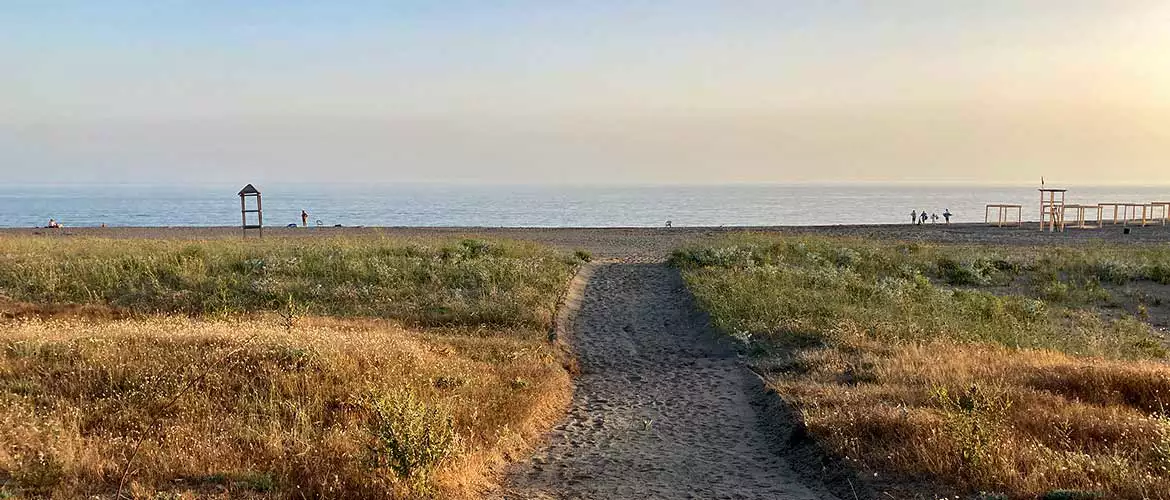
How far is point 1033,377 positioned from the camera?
8742mm

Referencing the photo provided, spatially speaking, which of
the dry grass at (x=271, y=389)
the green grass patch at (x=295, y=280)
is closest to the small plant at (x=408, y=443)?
the dry grass at (x=271, y=389)

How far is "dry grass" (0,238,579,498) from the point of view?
5523mm

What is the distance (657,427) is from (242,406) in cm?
426

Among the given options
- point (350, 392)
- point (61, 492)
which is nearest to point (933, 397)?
point (350, 392)

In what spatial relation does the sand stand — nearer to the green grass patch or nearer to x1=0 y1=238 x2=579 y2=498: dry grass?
x1=0 y1=238 x2=579 y2=498: dry grass

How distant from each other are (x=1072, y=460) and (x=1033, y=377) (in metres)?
3.30

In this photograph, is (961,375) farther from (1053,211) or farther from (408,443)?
Answer: (1053,211)

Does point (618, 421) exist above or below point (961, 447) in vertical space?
below

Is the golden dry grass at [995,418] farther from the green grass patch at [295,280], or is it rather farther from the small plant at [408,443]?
the green grass patch at [295,280]

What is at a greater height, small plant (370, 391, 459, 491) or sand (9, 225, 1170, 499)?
small plant (370, 391, 459, 491)

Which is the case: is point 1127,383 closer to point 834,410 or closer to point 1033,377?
point 1033,377

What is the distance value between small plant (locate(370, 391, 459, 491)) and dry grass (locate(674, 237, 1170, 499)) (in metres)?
3.53

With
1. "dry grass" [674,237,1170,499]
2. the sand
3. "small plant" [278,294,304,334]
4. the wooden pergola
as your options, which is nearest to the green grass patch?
"small plant" [278,294,304,334]

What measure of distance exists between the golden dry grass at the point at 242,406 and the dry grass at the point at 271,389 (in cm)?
2
